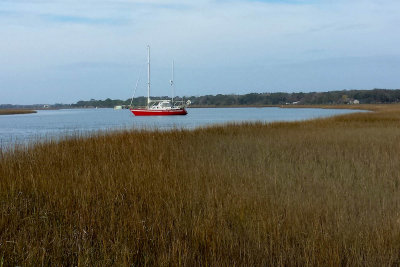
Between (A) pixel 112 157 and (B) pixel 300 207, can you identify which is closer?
(B) pixel 300 207

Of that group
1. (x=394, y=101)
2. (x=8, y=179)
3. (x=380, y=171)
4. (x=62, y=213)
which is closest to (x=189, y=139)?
(x=380, y=171)

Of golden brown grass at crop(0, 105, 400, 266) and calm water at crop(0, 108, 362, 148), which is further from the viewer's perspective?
calm water at crop(0, 108, 362, 148)

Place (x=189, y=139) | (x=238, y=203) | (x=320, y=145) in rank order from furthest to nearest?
(x=189, y=139) → (x=320, y=145) → (x=238, y=203)

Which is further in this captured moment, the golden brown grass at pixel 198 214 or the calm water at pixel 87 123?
the calm water at pixel 87 123

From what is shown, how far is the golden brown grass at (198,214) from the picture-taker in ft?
12.4

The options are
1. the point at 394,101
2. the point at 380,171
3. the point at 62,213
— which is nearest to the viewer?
the point at 62,213

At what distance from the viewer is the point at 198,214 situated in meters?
4.87

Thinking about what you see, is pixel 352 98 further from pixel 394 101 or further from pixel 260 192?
pixel 260 192

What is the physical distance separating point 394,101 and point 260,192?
139 m

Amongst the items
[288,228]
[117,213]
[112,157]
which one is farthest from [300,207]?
[112,157]

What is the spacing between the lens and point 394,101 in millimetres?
128625

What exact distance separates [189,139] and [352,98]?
145 metres

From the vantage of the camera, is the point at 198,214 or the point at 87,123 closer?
the point at 198,214

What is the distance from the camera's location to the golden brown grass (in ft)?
12.4
